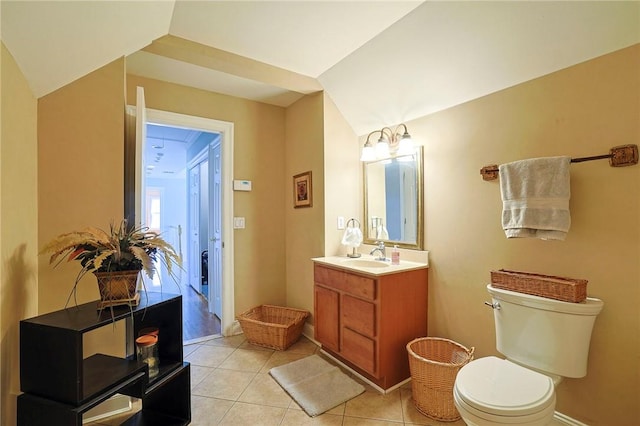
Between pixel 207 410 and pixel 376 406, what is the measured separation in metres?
1.05

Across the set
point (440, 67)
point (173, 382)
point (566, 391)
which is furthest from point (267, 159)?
point (566, 391)

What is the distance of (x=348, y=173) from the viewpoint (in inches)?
110

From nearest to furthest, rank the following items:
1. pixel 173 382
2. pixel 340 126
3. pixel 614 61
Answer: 1. pixel 614 61
2. pixel 173 382
3. pixel 340 126

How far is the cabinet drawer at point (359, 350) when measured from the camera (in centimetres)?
198

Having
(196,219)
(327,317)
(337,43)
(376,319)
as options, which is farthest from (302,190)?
(196,219)

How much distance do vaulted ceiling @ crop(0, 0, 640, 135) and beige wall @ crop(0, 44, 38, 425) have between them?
0.14 meters

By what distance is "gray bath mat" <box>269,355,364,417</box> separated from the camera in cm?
185

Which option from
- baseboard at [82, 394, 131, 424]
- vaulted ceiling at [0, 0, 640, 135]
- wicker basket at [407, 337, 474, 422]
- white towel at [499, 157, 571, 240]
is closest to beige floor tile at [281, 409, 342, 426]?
wicker basket at [407, 337, 474, 422]

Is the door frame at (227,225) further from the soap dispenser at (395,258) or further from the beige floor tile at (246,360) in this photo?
the soap dispenser at (395,258)

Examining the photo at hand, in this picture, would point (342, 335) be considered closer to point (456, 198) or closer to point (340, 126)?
point (456, 198)

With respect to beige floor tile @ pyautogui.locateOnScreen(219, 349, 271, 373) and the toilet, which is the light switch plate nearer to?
beige floor tile @ pyautogui.locateOnScreen(219, 349, 271, 373)

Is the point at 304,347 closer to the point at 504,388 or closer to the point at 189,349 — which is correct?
the point at 189,349

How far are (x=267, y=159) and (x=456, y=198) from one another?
192 centimetres

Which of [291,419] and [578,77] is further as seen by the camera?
[291,419]
